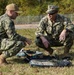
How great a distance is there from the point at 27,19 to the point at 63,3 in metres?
6.16

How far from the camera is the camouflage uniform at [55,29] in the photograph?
8320 mm

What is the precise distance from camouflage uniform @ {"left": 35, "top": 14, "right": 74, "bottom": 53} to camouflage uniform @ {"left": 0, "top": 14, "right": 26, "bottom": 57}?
1.16m

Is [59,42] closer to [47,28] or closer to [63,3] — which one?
[47,28]

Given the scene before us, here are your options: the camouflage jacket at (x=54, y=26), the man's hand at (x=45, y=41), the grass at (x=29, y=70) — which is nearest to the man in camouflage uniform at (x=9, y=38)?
the grass at (x=29, y=70)

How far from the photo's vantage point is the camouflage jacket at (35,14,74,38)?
8322mm

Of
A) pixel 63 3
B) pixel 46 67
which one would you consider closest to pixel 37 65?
pixel 46 67

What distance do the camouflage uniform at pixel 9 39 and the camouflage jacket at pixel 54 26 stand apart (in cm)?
115

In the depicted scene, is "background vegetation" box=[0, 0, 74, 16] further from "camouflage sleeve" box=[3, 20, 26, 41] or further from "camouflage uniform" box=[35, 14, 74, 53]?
"camouflage sleeve" box=[3, 20, 26, 41]

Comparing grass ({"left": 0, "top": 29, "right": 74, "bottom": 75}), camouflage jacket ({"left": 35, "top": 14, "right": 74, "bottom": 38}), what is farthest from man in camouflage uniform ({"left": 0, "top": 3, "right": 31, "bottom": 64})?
camouflage jacket ({"left": 35, "top": 14, "right": 74, "bottom": 38})

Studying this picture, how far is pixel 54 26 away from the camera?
27.7 feet

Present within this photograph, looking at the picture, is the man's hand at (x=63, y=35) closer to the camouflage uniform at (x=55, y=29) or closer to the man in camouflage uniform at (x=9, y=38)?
the camouflage uniform at (x=55, y=29)

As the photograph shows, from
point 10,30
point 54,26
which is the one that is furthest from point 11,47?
point 54,26

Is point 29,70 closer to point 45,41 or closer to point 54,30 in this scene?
point 45,41

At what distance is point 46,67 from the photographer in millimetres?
6969
